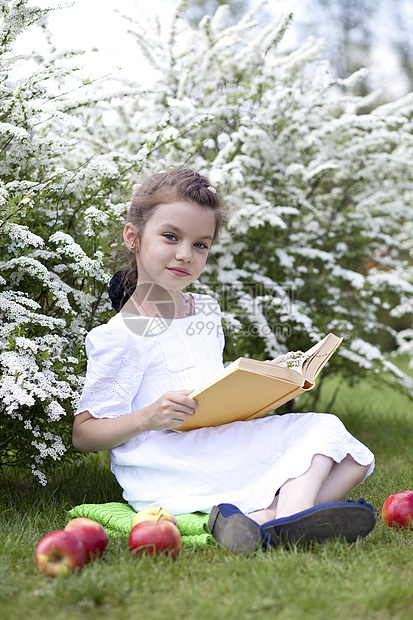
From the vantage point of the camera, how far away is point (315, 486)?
1.93 meters

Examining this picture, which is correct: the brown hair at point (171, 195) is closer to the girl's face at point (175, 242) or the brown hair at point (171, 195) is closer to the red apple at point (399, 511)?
the girl's face at point (175, 242)

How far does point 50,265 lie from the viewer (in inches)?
103

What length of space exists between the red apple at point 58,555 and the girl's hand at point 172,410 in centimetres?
48

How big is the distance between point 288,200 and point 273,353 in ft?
3.48

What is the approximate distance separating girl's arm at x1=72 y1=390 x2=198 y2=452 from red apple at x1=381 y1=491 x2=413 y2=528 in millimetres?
763

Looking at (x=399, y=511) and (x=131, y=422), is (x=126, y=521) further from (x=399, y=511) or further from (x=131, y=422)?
(x=399, y=511)

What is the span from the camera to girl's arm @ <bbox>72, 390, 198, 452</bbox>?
194 cm

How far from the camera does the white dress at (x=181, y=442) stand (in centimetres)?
206

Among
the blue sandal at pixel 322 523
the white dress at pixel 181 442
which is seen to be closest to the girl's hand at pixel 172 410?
the white dress at pixel 181 442

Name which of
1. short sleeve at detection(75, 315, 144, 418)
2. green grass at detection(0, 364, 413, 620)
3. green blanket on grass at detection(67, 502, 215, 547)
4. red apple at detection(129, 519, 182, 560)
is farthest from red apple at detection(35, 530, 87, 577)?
short sleeve at detection(75, 315, 144, 418)

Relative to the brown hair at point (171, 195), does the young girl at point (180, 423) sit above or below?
below

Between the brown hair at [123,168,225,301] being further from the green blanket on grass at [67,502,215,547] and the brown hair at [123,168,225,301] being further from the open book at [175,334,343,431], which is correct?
the green blanket on grass at [67,502,215,547]

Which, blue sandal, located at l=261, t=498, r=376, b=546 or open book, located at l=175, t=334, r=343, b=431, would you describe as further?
open book, located at l=175, t=334, r=343, b=431

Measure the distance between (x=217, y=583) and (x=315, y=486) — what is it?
515 millimetres
